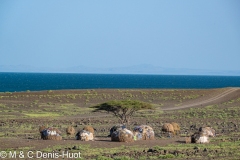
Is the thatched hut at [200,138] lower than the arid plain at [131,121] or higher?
higher

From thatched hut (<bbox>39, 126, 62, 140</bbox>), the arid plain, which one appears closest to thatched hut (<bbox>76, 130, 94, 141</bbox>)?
the arid plain

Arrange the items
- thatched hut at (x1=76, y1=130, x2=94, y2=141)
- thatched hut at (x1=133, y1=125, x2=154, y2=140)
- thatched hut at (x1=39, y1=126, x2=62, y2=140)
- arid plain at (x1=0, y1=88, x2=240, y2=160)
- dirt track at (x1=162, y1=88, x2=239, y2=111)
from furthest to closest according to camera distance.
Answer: dirt track at (x1=162, y1=88, x2=239, y2=111) < thatched hut at (x1=133, y1=125, x2=154, y2=140) < thatched hut at (x1=76, y1=130, x2=94, y2=141) < thatched hut at (x1=39, y1=126, x2=62, y2=140) < arid plain at (x1=0, y1=88, x2=240, y2=160)

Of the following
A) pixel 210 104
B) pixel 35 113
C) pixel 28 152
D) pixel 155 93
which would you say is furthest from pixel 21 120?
pixel 155 93

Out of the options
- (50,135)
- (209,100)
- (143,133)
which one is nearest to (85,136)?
(50,135)

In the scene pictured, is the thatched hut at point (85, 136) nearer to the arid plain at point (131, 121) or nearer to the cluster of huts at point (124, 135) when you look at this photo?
the cluster of huts at point (124, 135)

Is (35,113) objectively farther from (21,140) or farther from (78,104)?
(21,140)

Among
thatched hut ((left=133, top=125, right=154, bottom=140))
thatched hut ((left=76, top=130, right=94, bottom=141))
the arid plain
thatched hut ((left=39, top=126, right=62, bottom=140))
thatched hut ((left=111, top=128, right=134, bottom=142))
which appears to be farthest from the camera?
thatched hut ((left=133, top=125, right=154, bottom=140))

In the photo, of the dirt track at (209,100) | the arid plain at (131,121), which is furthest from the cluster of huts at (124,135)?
the dirt track at (209,100)

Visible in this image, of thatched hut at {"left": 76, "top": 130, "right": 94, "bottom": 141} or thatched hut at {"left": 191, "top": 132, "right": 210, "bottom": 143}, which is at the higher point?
thatched hut at {"left": 191, "top": 132, "right": 210, "bottom": 143}

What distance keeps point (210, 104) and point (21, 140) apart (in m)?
47.5

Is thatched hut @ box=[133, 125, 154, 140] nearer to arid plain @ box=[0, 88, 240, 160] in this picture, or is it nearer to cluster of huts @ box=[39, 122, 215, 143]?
cluster of huts @ box=[39, 122, 215, 143]

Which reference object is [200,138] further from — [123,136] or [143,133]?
[123,136]

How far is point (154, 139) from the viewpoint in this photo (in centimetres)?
3878

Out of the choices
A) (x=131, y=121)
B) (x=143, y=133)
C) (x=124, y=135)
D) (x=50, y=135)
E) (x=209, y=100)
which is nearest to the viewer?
(x=124, y=135)
